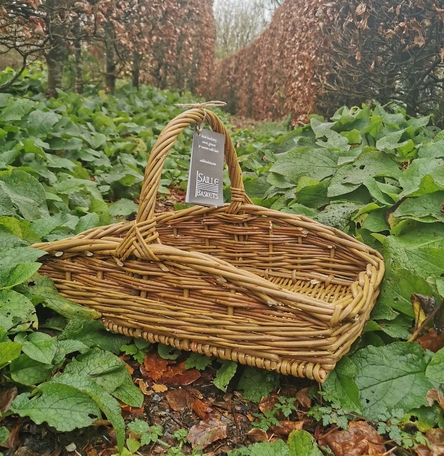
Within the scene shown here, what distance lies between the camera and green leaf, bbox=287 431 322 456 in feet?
3.62

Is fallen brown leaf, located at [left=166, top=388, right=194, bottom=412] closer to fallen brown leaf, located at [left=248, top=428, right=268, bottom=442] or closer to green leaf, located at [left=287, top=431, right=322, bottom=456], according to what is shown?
fallen brown leaf, located at [left=248, top=428, right=268, bottom=442]

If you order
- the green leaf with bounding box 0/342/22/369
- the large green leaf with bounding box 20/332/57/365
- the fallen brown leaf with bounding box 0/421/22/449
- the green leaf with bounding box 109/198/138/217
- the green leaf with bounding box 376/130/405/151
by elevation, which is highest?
the green leaf with bounding box 376/130/405/151

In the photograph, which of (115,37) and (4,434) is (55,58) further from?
(4,434)

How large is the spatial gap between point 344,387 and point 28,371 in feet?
2.94

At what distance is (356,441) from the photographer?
3.94ft

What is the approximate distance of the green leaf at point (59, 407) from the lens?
1.04 m

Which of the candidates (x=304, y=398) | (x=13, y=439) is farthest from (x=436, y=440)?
(x=13, y=439)

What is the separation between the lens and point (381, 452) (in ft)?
3.85

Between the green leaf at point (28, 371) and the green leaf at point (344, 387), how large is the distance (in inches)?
31.6

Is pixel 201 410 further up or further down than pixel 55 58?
further down

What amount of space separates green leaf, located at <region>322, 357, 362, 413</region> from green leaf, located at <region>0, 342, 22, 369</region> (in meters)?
0.86

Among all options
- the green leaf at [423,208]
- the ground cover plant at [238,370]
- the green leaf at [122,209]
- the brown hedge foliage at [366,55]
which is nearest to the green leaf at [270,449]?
the ground cover plant at [238,370]

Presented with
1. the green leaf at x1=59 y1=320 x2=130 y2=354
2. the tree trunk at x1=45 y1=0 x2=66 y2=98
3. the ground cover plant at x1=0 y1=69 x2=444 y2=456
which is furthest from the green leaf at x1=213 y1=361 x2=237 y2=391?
the tree trunk at x1=45 y1=0 x2=66 y2=98

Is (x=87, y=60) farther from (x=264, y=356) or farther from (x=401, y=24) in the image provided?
(x=264, y=356)
